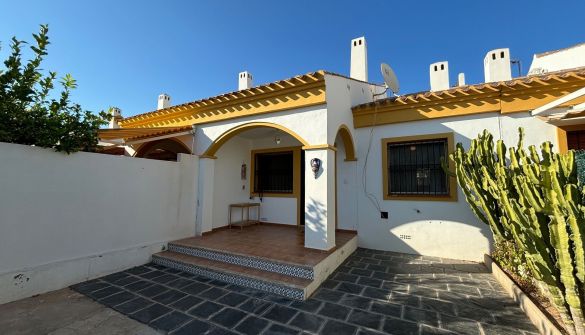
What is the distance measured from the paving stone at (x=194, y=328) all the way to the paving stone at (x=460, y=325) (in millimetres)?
4818

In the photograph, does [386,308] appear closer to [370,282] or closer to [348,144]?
[370,282]

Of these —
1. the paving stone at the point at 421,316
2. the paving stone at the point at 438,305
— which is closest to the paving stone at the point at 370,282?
the paving stone at the point at 438,305

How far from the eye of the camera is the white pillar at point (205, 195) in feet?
33.7

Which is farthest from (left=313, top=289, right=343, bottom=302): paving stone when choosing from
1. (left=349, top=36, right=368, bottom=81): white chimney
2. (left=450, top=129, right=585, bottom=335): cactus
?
(left=349, top=36, right=368, bottom=81): white chimney

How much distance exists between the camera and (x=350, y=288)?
21.1ft

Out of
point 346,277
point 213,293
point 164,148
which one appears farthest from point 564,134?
point 164,148

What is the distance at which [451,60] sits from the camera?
37.7ft

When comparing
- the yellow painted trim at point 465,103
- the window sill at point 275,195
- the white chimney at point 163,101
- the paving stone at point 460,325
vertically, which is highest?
the white chimney at point 163,101

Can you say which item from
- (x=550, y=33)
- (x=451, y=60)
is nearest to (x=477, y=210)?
(x=451, y=60)

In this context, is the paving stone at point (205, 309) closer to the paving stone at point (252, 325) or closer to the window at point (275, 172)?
the paving stone at point (252, 325)

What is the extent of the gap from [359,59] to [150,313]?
1326 centimetres

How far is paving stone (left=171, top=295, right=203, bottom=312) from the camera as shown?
5496mm

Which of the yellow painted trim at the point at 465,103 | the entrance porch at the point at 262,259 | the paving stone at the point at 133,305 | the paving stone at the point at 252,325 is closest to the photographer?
the paving stone at the point at 252,325

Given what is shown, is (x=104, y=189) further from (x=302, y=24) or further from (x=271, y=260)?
(x=302, y=24)
